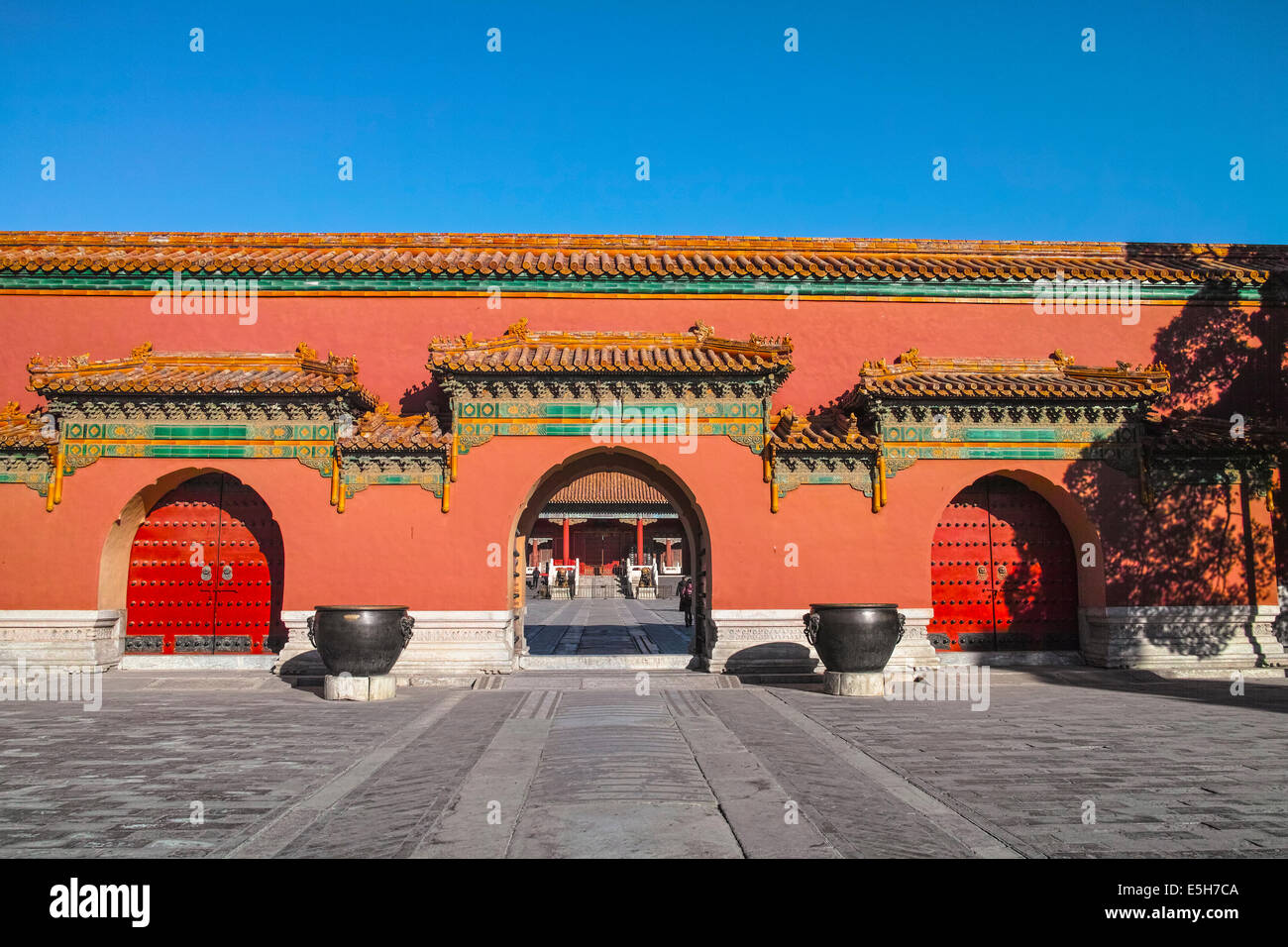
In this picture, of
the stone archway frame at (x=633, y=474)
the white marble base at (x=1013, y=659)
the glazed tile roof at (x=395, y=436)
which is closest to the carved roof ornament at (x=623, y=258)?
the glazed tile roof at (x=395, y=436)

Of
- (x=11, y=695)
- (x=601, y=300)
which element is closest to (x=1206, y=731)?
(x=601, y=300)

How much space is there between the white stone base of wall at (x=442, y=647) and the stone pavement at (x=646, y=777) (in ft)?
5.09

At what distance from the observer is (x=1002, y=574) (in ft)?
43.8

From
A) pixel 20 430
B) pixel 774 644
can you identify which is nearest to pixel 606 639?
pixel 774 644

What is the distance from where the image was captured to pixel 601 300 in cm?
1477

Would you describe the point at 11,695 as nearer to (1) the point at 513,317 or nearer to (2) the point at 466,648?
(2) the point at 466,648

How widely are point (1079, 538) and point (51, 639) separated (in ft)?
50.8

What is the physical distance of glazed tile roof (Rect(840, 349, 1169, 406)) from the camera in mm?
12656

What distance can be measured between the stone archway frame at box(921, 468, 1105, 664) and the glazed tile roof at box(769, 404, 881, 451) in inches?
65.9

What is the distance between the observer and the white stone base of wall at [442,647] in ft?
38.9

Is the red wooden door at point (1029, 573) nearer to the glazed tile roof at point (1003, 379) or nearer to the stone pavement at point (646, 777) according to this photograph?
the glazed tile roof at point (1003, 379)

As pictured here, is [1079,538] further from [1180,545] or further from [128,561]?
[128,561]

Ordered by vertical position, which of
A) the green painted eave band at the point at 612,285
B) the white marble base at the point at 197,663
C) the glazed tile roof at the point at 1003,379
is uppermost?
the green painted eave band at the point at 612,285

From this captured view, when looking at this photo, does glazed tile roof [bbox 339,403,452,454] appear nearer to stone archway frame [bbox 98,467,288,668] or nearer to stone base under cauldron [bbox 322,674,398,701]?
stone archway frame [bbox 98,467,288,668]
